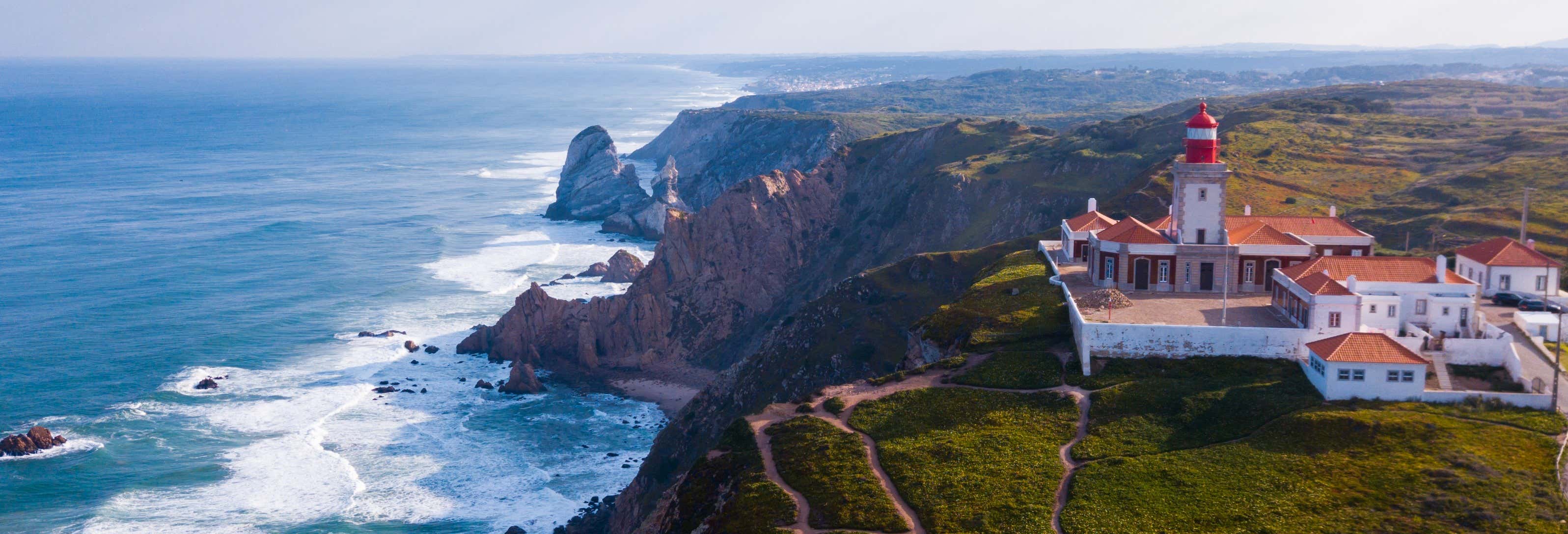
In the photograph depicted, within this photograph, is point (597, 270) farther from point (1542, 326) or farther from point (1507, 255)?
point (1542, 326)

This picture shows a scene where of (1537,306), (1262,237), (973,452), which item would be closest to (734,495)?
(973,452)

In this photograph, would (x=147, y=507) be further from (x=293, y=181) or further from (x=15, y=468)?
(x=293, y=181)

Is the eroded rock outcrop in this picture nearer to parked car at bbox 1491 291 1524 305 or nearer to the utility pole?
parked car at bbox 1491 291 1524 305

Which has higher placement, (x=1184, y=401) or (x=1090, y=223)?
(x=1090, y=223)

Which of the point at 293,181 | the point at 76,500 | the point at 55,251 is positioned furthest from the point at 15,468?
the point at 293,181

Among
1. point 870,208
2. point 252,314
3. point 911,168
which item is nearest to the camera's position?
point 252,314
